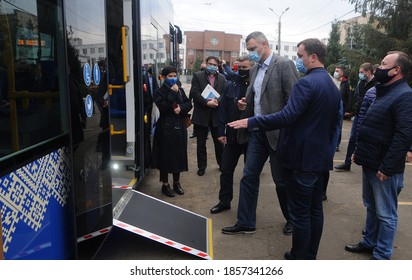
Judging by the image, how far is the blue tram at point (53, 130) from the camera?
5.94ft

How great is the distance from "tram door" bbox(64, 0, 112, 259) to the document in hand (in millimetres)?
2947

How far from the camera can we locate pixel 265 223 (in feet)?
13.9

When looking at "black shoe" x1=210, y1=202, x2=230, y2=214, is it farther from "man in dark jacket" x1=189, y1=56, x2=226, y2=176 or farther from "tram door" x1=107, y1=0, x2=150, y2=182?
"man in dark jacket" x1=189, y1=56, x2=226, y2=176

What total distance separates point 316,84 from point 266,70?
0.94 m

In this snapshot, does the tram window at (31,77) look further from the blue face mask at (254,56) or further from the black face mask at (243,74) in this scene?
the black face mask at (243,74)

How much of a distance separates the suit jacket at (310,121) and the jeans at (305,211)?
0.11 m

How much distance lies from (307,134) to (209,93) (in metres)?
3.23

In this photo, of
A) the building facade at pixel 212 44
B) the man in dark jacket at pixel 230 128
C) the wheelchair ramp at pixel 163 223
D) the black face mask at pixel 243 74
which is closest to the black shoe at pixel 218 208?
the man in dark jacket at pixel 230 128

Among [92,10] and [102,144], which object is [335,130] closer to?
[102,144]

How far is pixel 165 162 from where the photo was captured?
15.9ft

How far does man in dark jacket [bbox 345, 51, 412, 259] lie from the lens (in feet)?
9.47

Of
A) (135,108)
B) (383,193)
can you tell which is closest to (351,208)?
(383,193)

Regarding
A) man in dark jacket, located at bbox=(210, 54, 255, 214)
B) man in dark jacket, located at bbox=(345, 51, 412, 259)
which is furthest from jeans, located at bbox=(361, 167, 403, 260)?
man in dark jacket, located at bbox=(210, 54, 255, 214)

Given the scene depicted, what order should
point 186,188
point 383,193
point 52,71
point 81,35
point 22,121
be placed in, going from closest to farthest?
1. point 22,121
2. point 52,71
3. point 81,35
4. point 383,193
5. point 186,188
